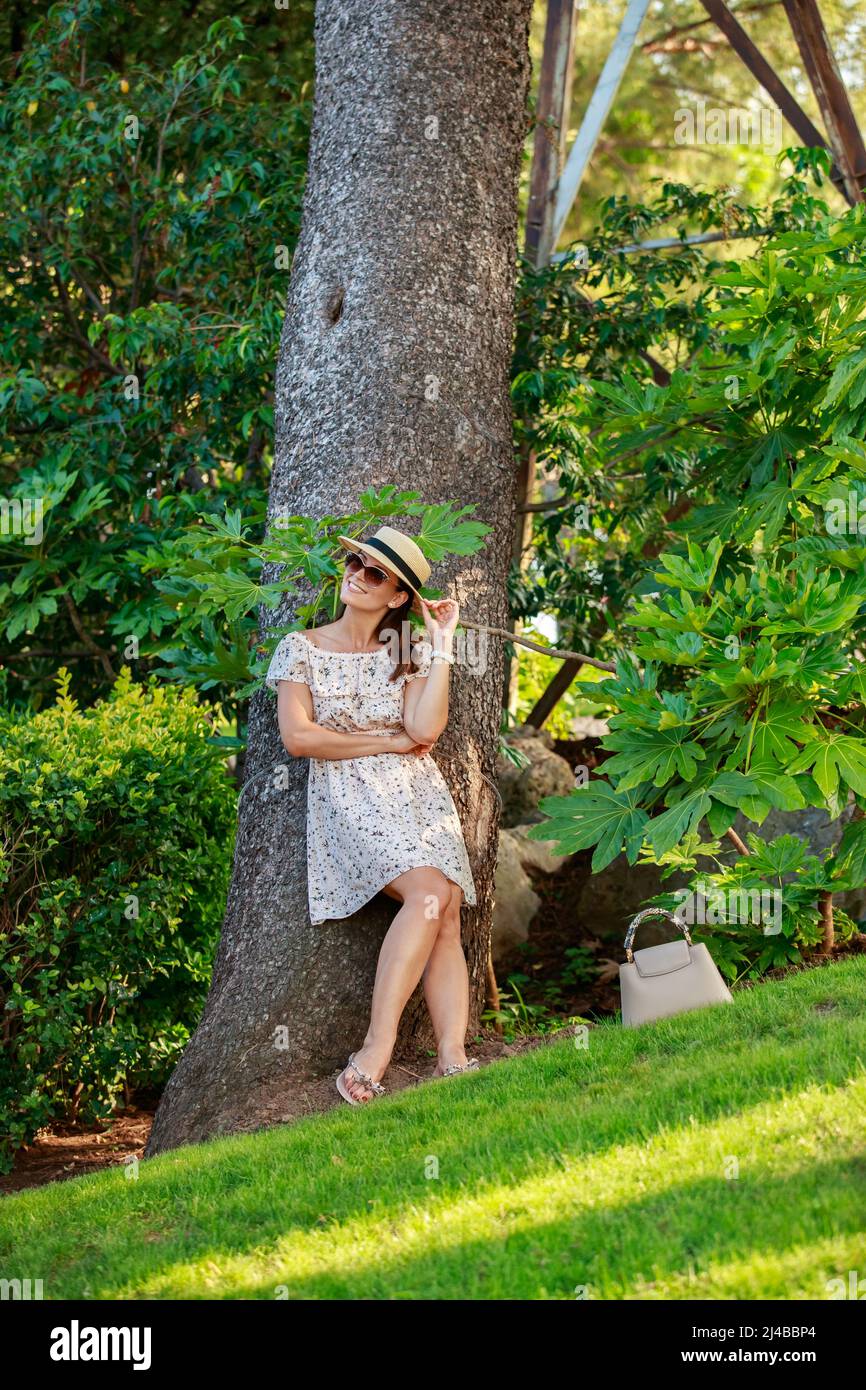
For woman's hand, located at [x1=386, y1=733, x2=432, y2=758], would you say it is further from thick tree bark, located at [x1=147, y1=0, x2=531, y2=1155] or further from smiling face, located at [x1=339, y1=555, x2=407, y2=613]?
smiling face, located at [x1=339, y1=555, x2=407, y2=613]

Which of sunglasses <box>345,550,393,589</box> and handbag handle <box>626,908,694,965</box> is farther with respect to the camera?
sunglasses <box>345,550,393,589</box>

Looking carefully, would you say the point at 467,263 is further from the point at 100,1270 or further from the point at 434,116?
the point at 100,1270

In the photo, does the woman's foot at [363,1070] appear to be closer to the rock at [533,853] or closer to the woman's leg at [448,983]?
the woman's leg at [448,983]

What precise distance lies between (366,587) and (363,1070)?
151 cm

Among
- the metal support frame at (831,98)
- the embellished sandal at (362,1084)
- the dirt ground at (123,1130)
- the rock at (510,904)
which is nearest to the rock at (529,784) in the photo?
the rock at (510,904)

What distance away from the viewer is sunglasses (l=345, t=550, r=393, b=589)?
4531 millimetres

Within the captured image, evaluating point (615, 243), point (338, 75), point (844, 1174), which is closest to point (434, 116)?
point (338, 75)

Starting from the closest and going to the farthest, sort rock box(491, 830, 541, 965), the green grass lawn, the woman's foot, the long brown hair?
the green grass lawn
the woman's foot
the long brown hair
rock box(491, 830, 541, 965)

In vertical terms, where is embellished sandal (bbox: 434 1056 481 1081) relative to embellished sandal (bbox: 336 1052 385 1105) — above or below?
above

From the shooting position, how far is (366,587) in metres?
4.55

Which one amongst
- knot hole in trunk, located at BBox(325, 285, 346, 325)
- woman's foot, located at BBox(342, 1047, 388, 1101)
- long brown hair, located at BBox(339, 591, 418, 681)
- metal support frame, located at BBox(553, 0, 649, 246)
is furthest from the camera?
metal support frame, located at BBox(553, 0, 649, 246)

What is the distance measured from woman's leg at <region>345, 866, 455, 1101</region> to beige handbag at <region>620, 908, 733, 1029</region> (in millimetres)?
615

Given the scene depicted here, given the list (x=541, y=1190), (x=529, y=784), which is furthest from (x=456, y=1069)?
(x=529, y=784)

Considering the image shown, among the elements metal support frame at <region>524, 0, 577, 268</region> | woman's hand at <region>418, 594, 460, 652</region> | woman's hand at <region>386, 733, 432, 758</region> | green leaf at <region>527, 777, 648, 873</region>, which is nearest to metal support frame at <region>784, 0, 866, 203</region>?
metal support frame at <region>524, 0, 577, 268</region>
